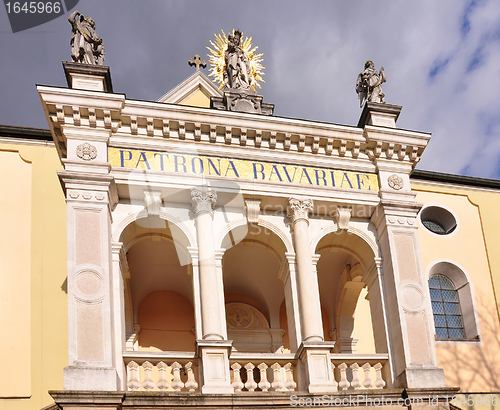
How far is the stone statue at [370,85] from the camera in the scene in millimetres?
19688

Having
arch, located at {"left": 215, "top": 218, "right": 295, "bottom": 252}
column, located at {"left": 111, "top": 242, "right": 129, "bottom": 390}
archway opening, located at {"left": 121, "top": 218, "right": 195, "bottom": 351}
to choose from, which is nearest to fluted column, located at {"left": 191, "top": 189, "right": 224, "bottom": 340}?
arch, located at {"left": 215, "top": 218, "right": 295, "bottom": 252}

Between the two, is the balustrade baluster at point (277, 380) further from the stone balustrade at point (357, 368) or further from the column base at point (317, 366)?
the stone balustrade at point (357, 368)

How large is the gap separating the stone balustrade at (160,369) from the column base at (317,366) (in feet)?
7.43

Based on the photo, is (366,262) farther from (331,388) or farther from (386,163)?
(331,388)

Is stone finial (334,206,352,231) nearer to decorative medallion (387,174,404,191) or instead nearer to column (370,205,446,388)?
column (370,205,446,388)

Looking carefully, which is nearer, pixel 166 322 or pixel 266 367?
pixel 266 367

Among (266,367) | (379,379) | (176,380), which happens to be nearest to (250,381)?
(266,367)

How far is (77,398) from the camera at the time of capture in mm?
13742

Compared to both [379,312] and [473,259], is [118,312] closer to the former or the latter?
[379,312]

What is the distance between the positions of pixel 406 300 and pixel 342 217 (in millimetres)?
2483

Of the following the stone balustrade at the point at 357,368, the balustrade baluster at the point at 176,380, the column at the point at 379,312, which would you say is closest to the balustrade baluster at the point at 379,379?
the stone balustrade at the point at 357,368

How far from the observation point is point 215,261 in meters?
16.6

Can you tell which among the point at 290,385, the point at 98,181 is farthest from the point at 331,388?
the point at 98,181

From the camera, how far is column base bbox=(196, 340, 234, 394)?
593 inches
